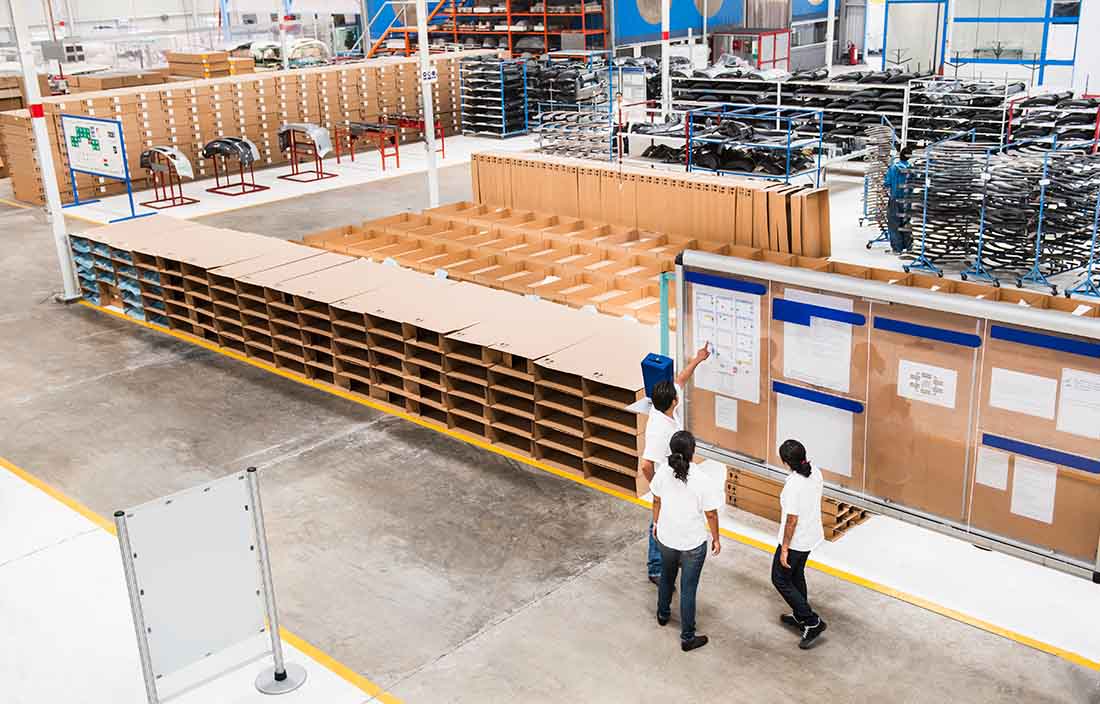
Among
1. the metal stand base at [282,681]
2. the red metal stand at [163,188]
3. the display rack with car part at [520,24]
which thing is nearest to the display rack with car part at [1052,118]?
the metal stand base at [282,681]

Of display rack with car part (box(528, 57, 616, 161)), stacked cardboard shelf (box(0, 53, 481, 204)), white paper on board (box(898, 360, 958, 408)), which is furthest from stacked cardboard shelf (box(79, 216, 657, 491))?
display rack with car part (box(528, 57, 616, 161))

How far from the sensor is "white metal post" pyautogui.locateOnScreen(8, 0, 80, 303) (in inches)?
432

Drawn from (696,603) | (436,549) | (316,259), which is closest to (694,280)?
(696,603)

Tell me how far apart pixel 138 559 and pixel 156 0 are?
1559 inches

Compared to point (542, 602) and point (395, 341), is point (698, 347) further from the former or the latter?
point (395, 341)

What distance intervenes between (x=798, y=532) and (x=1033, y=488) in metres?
1.15

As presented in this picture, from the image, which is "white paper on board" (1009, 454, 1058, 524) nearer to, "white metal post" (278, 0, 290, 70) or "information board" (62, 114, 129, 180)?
"information board" (62, 114, 129, 180)

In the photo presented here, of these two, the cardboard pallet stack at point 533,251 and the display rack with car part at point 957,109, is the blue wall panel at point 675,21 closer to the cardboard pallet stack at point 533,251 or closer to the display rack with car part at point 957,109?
the display rack with car part at point 957,109

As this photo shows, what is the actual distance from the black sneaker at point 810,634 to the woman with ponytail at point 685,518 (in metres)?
0.53

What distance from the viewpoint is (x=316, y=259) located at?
10609mm

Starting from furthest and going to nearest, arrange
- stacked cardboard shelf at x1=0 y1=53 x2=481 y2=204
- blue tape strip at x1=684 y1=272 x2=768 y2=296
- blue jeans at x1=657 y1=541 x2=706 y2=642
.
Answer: stacked cardboard shelf at x1=0 y1=53 x2=481 y2=204 < blue tape strip at x1=684 y1=272 x2=768 y2=296 < blue jeans at x1=657 y1=541 x2=706 y2=642

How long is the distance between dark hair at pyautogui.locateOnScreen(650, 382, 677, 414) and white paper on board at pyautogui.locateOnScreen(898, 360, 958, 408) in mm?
1192

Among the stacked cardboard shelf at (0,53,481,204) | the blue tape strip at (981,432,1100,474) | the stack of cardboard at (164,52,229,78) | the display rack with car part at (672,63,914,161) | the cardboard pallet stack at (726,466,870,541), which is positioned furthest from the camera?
the stack of cardboard at (164,52,229,78)

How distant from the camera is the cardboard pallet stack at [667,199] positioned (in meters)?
10.5
